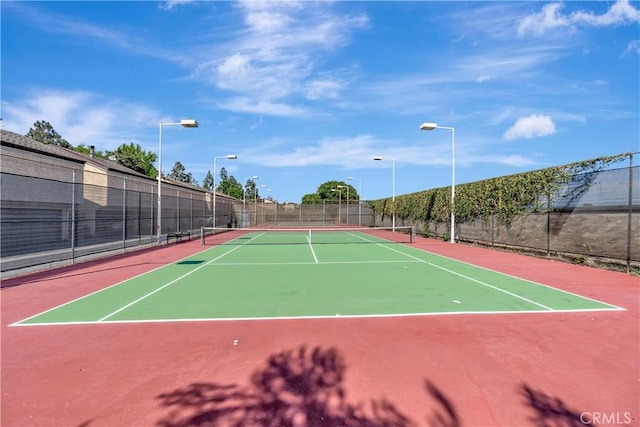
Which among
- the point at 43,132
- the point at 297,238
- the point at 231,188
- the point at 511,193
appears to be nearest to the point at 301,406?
the point at 511,193

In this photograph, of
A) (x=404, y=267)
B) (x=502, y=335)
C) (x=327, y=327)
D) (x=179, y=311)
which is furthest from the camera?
(x=404, y=267)

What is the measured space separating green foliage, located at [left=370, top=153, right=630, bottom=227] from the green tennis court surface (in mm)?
5389

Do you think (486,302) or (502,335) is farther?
(486,302)

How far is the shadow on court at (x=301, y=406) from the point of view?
3229 mm

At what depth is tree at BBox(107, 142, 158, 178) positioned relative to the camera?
5334 centimetres

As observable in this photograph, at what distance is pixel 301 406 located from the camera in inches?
137

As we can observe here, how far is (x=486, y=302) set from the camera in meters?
7.32

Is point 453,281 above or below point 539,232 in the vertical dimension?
below

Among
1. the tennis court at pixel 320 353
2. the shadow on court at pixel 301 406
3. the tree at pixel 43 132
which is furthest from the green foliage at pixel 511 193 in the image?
the tree at pixel 43 132

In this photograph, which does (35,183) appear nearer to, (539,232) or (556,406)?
(556,406)

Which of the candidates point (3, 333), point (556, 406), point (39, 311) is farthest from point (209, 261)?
point (556, 406)

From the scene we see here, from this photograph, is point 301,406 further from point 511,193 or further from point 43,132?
point 43,132

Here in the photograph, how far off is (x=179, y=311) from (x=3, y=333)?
8.47 ft

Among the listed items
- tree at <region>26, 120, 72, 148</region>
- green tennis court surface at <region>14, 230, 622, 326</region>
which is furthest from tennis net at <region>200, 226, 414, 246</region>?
tree at <region>26, 120, 72, 148</region>
